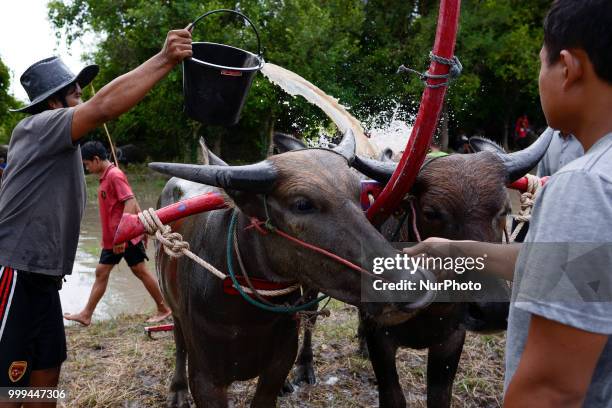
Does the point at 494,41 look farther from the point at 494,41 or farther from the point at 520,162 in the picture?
the point at 520,162

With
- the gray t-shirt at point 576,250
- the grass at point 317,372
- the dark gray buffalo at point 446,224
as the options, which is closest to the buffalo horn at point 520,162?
the dark gray buffalo at point 446,224

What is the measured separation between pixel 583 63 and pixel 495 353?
14.0 feet

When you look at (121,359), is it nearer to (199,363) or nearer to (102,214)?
(102,214)

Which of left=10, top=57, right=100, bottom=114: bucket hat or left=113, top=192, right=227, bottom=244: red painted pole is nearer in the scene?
left=113, top=192, right=227, bottom=244: red painted pole

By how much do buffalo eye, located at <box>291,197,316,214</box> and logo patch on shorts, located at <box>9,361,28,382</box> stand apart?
178 cm

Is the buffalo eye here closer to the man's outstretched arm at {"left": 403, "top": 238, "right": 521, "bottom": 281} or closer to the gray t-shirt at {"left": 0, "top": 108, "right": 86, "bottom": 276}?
the man's outstretched arm at {"left": 403, "top": 238, "right": 521, "bottom": 281}

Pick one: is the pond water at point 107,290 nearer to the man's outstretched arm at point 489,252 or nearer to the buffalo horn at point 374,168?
the buffalo horn at point 374,168

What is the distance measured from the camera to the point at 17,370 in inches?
114

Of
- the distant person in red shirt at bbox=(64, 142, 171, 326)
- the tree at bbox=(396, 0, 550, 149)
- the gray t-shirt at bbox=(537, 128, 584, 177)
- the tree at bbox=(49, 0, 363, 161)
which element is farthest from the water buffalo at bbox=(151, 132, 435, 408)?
the tree at bbox=(396, 0, 550, 149)

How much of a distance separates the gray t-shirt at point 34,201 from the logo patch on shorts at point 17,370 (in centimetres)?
50

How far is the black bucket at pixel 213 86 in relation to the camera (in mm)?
2971

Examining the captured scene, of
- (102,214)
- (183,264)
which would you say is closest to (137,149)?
(102,214)

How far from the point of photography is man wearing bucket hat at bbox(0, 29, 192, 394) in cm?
272

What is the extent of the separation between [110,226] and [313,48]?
9.59m
